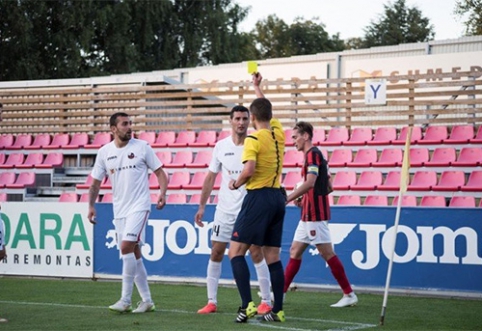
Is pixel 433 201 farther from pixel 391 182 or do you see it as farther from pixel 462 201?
pixel 391 182

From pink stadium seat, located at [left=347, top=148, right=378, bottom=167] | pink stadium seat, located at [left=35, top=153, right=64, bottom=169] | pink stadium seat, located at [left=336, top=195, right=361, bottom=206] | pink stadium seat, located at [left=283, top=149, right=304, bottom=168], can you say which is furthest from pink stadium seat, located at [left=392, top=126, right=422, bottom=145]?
pink stadium seat, located at [left=35, top=153, right=64, bottom=169]

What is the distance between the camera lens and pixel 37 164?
23.8 metres

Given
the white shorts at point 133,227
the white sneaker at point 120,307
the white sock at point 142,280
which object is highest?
the white shorts at point 133,227

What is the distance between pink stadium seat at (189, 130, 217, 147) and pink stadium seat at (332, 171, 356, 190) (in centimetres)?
369

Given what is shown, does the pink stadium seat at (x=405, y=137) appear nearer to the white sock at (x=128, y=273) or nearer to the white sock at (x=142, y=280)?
the white sock at (x=142, y=280)

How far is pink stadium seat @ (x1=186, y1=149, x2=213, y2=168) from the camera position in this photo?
2138 cm

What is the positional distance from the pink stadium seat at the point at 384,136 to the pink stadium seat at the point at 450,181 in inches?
78.4

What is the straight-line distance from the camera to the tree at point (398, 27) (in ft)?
230

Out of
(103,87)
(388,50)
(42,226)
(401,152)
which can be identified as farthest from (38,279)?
(388,50)

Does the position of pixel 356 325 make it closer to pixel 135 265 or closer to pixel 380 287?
pixel 135 265

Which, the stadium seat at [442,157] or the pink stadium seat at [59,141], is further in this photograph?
the pink stadium seat at [59,141]

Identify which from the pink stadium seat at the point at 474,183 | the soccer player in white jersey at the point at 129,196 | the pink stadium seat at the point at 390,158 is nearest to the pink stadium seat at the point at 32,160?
the pink stadium seat at the point at 390,158

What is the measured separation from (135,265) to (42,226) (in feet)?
20.2

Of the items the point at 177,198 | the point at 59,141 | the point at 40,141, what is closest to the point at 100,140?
the point at 59,141
